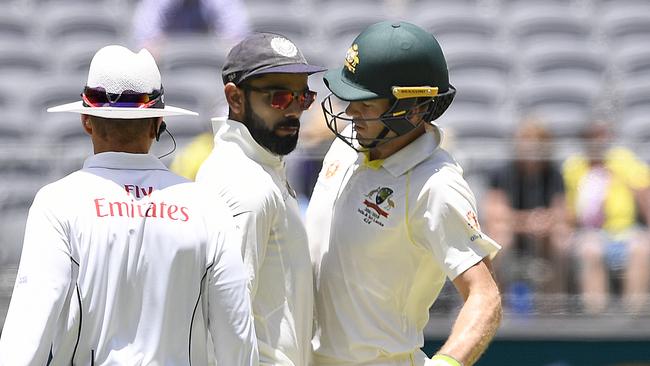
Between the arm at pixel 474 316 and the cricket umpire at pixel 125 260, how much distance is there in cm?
68

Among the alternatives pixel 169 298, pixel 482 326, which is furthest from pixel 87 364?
pixel 482 326

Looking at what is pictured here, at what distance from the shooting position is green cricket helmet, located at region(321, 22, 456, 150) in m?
4.25

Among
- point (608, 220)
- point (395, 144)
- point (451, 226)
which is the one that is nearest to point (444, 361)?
point (451, 226)

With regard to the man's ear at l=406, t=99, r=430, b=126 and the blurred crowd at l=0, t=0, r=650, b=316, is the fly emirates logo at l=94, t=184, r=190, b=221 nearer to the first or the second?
the man's ear at l=406, t=99, r=430, b=126

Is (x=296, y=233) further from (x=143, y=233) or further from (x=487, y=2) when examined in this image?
(x=487, y=2)

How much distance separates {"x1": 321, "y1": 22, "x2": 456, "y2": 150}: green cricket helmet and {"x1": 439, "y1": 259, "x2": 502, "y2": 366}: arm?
0.56m

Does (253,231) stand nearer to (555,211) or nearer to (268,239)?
(268,239)

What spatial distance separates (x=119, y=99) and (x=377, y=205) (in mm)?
1058

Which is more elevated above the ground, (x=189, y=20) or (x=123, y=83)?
(x=123, y=83)

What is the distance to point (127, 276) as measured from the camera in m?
3.49

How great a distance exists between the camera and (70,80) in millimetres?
9984

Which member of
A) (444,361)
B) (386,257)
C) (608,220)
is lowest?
(608,220)

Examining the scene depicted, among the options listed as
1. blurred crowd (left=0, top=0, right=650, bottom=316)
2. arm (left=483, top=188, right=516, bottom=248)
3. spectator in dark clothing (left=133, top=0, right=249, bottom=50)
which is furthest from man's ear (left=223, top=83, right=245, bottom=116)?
spectator in dark clothing (left=133, top=0, right=249, bottom=50)

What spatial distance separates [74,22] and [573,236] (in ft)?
16.5
